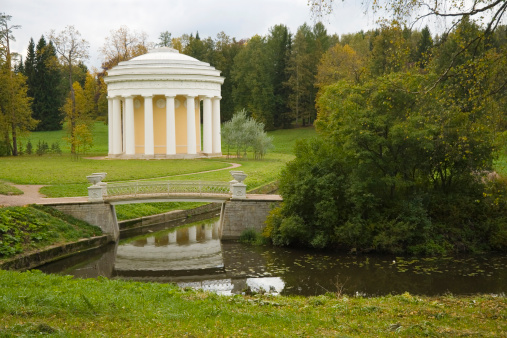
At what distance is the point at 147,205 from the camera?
31.9 metres

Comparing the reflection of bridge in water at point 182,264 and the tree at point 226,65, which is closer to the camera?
the reflection of bridge in water at point 182,264

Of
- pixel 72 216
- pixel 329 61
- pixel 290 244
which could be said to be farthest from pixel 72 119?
pixel 290 244

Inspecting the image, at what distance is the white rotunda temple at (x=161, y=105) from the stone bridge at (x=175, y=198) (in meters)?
24.8

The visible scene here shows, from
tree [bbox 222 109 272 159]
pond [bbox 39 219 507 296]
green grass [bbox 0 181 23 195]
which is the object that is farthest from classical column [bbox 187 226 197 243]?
tree [bbox 222 109 272 159]

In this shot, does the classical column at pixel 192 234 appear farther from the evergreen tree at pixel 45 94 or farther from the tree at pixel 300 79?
the evergreen tree at pixel 45 94

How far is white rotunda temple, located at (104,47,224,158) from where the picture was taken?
169ft

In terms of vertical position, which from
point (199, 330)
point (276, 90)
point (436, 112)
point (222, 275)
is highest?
point (276, 90)

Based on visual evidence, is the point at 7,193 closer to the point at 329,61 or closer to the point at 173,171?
the point at 173,171

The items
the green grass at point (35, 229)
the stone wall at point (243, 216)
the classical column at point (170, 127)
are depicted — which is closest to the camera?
the green grass at point (35, 229)

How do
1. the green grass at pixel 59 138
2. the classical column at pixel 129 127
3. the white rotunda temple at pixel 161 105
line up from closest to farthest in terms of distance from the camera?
1. the white rotunda temple at pixel 161 105
2. the classical column at pixel 129 127
3. the green grass at pixel 59 138

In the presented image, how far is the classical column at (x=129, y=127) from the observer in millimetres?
52531

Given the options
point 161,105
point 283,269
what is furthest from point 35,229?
point 161,105

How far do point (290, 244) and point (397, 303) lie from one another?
37.3ft

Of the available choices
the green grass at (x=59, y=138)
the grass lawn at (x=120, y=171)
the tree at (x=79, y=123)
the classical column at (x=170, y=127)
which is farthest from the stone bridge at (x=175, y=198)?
the green grass at (x=59, y=138)
